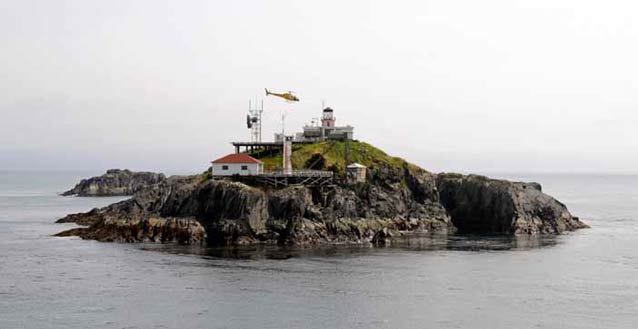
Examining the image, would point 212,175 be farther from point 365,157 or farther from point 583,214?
point 583,214

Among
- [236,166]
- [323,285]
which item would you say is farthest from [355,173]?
[323,285]

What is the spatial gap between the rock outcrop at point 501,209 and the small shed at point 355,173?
17558 mm

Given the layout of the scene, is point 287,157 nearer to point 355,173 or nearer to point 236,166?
point 236,166

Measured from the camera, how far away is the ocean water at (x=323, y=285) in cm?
5434

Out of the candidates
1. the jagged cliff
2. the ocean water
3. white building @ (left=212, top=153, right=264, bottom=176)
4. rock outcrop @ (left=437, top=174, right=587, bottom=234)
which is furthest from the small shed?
rock outcrop @ (left=437, top=174, right=587, bottom=234)

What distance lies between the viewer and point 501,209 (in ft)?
366

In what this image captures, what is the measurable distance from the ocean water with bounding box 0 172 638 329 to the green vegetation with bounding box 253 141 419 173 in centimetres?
1806

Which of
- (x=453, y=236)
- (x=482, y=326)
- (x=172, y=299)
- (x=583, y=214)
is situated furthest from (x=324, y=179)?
(x=583, y=214)

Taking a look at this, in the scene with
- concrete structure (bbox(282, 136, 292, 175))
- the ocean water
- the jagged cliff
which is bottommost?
the ocean water

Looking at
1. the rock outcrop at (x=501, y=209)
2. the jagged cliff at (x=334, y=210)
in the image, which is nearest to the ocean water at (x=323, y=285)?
the jagged cliff at (x=334, y=210)

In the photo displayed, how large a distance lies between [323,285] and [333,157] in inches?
1892

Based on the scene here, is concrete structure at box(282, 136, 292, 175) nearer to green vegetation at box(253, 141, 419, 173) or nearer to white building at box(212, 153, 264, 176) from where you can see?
green vegetation at box(253, 141, 419, 173)

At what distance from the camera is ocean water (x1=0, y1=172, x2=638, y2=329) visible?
54344mm

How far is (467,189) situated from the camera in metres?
117
